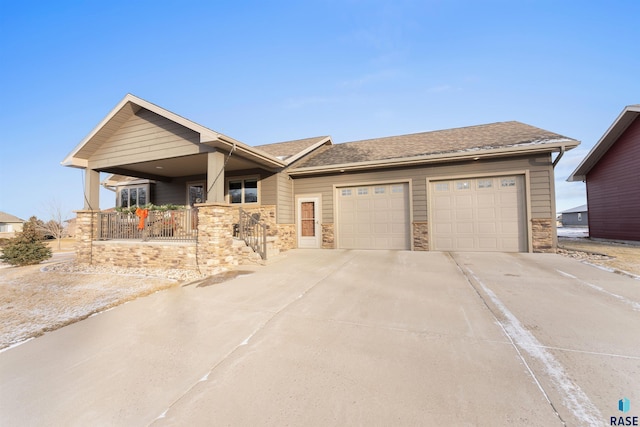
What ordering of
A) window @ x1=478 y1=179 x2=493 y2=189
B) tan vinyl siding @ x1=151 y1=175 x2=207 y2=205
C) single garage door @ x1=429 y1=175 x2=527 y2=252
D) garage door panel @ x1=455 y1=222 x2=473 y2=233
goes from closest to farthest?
single garage door @ x1=429 y1=175 x2=527 y2=252 → window @ x1=478 y1=179 x2=493 y2=189 → garage door panel @ x1=455 y1=222 x2=473 y2=233 → tan vinyl siding @ x1=151 y1=175 x2=207 y2=205

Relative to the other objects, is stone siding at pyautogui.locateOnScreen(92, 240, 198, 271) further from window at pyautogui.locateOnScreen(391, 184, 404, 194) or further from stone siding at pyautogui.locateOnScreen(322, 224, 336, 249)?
window at pyautogui.locateOnScreen(391, 184, 404, 194)

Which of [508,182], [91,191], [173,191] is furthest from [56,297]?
[508,182]

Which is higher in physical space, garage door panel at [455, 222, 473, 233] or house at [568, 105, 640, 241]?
house at [568, 105, 640, 241]

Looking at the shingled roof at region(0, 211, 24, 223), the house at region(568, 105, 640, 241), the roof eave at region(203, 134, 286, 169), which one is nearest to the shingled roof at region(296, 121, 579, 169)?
the roof eave at region(203, 134, 286, 169)

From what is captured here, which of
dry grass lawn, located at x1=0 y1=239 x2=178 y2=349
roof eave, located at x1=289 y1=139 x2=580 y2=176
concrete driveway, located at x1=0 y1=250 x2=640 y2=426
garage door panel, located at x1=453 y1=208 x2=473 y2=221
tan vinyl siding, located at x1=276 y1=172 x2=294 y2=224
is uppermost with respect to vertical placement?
roof eave, located at x1=289 y1=139 x2=580 y2=176

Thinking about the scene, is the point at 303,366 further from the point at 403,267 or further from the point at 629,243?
the point at 629,243

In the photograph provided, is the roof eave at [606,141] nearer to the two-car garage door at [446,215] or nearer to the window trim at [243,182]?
the two-car garage door at [446,215]

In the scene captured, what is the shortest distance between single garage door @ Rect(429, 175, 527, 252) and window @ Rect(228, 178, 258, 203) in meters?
6.88

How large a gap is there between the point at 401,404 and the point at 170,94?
1923 centimetres

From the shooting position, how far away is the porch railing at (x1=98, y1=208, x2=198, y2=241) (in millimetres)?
7645

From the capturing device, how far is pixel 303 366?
2.43 m

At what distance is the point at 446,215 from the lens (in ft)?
30.5

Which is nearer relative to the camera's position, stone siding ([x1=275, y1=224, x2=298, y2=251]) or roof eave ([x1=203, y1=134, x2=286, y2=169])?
roof eave ([x1=203, y1=134, x2=286, y2=169])

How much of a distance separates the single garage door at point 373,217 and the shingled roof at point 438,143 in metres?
1.25
